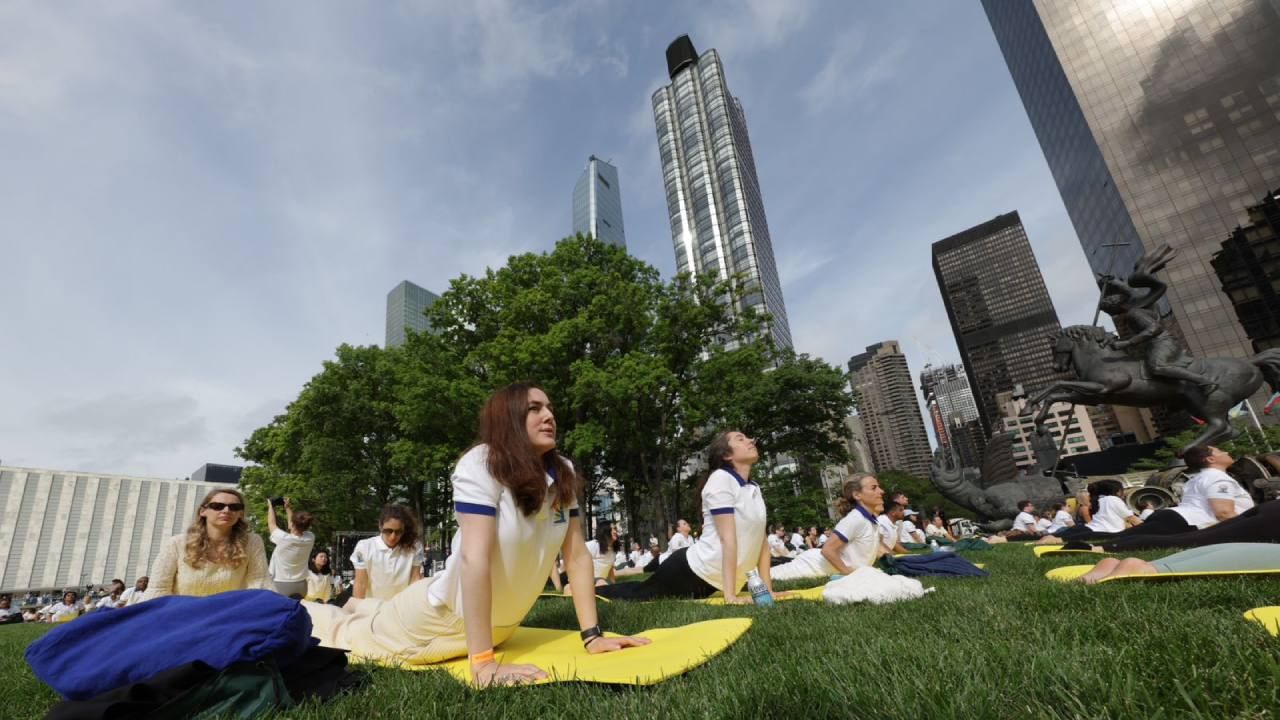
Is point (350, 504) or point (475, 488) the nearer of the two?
point (475, 488)

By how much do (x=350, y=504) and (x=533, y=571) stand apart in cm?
2565

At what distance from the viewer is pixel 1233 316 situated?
59562mm

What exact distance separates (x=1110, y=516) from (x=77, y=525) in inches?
4542

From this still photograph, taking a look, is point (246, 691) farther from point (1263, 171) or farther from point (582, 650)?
point (1263, 171)

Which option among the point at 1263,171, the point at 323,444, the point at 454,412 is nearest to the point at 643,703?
the point at 454,412

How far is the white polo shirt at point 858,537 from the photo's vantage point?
6715mm

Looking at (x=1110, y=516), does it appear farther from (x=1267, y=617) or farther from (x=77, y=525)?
(x=77, y=525)

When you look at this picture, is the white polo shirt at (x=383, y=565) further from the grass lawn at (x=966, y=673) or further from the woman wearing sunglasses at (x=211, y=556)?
the grass lawn at (x=966, y=673)

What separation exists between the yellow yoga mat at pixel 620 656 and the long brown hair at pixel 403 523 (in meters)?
3.51

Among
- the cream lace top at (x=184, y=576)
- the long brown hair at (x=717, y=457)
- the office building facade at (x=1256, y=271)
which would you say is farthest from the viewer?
the office building facade at (x=1256, y=271)

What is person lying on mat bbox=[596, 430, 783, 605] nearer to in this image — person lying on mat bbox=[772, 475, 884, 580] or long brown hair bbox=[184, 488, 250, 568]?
person lying on mat bbox=[772, 475, 884, 580]

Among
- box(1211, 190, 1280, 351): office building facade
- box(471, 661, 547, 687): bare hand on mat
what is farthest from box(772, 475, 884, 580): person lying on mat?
box(1211, 190, 1280, 351): office building facade

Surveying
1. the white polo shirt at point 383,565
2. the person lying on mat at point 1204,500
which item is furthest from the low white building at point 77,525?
the person lying on mat at point 1204,500

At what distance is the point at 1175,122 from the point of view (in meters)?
67.2
